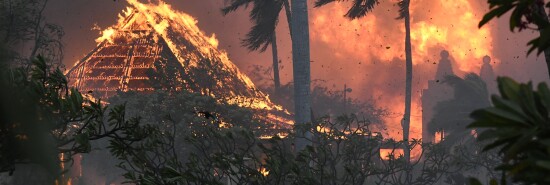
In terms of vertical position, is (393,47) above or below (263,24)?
above

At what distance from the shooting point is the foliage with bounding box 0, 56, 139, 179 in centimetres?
773

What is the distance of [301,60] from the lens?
22094 mm

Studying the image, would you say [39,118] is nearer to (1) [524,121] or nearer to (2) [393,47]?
(1) [524,121]

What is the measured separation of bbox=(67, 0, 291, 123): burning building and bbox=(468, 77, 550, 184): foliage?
30832 mm

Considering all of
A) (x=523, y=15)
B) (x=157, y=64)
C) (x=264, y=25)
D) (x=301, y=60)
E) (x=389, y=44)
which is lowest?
(x=523, y=15)

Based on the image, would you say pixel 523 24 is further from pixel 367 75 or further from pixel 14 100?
pixel 367 75

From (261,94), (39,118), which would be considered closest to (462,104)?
(261,94)

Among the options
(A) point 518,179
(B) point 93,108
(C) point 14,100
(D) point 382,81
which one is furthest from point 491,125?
(D) point 382,81

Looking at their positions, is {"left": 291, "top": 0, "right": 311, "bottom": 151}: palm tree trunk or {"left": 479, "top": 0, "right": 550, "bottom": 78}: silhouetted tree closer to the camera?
{"left": 479, "top": 0, "right": 550, "bottom": 78}: silhouetted tree

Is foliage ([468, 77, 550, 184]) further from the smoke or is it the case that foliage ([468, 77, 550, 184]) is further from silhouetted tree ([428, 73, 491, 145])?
the smoke

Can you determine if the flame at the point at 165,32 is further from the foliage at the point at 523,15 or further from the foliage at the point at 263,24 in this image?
the foliage at the point at 523,15

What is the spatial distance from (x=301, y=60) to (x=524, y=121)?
19.1 metres

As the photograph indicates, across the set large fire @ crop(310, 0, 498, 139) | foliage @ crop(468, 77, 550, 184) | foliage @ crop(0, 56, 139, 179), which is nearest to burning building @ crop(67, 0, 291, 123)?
foliage @ crop(0, 56, 139, 179)

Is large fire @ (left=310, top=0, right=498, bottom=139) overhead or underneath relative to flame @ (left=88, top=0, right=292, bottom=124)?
overhead
